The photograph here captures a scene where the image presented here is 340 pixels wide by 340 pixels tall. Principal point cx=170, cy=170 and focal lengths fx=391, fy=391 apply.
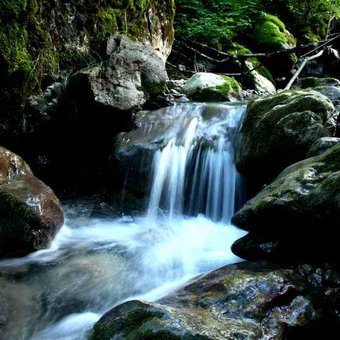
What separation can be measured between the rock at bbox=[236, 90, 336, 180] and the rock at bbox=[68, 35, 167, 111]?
7.35ft

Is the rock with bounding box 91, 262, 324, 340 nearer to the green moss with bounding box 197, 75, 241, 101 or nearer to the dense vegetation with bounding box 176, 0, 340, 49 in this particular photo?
the green moss with bounding box 197, 75, 241, 101

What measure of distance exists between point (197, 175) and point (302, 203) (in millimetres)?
2612

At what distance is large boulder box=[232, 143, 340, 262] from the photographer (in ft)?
10.8

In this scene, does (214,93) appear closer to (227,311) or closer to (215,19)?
(215,19)

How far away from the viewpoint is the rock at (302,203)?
3252 millimetres

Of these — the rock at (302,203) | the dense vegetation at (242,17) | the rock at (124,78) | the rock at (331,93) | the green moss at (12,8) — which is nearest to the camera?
the rock at (302,203)

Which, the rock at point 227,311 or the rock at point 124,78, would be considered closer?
the rock at point 227,311

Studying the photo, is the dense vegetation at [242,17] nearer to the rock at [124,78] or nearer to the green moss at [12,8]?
the rock at [124,78]

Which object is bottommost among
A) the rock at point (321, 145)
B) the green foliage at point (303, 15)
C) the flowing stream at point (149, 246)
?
the flowing stream at point (149, 246)

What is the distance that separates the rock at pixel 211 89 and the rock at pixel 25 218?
448 centimetres

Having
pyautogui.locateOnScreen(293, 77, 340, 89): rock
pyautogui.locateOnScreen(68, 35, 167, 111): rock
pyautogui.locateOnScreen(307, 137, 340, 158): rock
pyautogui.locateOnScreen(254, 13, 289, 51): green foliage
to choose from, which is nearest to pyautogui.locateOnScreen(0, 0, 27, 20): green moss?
pyautogui.locateOnScreen(68, 35, 167, 111): rock

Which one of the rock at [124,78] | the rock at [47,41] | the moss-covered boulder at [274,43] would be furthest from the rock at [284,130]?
the moss-covered boulder at [274,43]

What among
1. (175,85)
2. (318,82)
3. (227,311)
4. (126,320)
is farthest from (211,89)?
(126,320)

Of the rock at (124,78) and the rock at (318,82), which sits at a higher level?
the rock at (318,82)
